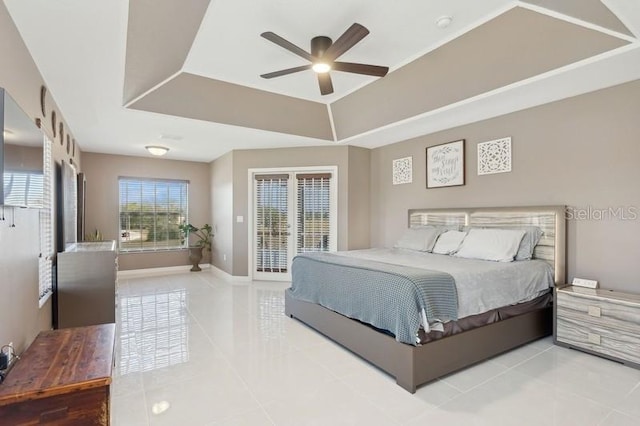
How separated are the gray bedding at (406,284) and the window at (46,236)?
2426 mm

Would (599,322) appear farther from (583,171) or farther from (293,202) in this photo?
(293,202)

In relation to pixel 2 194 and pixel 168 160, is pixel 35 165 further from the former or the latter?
pixel 168 160

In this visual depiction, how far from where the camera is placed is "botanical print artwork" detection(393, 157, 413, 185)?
5.31 metres

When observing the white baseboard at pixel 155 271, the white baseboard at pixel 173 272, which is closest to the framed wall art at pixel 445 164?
the white baseboard at pixel 173 272

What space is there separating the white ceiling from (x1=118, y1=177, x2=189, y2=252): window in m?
2.48

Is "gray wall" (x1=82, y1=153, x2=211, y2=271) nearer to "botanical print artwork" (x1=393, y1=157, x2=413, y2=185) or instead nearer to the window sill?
the window sill

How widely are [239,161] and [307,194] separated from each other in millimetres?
1421

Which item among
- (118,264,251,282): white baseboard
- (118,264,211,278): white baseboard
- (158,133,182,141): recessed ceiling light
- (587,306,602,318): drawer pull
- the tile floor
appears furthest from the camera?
(118,264,211,278): white baseboard

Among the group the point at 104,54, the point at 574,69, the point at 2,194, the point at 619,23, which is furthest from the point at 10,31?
the point at 574,69

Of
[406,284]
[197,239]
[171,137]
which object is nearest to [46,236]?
[171,137]

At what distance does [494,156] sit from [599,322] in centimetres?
210

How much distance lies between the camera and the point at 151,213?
7.06 meters

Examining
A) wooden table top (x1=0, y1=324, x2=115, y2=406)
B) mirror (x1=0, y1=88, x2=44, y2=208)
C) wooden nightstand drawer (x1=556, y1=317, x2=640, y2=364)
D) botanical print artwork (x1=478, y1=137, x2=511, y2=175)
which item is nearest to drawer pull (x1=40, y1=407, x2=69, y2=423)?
wooden table top (x1=0, y1=324, x2=115, y2=406)

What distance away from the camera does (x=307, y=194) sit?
6.02m
